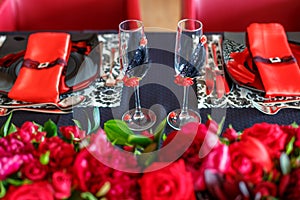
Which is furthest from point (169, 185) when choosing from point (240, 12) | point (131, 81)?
point (240, 12)

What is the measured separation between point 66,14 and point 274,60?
0.86m

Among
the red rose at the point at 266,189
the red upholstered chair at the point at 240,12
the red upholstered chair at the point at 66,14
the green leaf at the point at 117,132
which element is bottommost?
the red rose at the point at 266,189

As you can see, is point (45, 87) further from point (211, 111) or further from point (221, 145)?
point (221, 145)

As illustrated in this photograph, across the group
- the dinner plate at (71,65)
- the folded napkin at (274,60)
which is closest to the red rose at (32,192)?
the dinner plate at (71,65)

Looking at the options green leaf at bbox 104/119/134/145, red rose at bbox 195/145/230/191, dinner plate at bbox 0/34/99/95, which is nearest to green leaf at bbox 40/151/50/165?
green leaf at bbox 104/119/134/145

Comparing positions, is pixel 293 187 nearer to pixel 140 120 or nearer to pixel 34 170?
pixel 34 170

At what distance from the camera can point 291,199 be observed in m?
0.56

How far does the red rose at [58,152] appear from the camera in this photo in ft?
1.96

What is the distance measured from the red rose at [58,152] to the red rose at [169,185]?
0.12 meters

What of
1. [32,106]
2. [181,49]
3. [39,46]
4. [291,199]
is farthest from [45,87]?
[291,199]

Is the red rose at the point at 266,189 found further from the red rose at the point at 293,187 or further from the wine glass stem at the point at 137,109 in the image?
the wine glass stem at the point at 137,109

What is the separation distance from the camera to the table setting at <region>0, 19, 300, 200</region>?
1.88ft

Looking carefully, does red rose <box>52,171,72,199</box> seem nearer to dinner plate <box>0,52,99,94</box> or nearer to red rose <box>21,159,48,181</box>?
red rose <box>21,159,48,181</box>

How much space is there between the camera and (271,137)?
61cm
